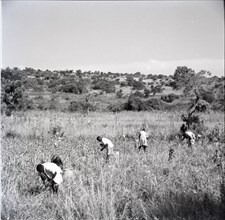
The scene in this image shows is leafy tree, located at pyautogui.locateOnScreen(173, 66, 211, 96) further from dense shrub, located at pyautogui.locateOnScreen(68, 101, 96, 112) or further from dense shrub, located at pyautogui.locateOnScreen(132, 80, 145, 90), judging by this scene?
dense shrub, located at pyautogui.locateOnScreen(132, 80, 145, 90)

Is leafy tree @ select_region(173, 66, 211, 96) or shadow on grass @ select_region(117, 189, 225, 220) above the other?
leafy tree @ select_region(173, 66, 211, 96)

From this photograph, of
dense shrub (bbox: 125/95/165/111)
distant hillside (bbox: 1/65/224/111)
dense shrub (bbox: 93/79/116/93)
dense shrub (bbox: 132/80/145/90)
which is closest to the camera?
distant hillside (bbox: 1/65/224/111)

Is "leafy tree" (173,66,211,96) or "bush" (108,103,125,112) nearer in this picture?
"leafy tree" (173,66,211,96)

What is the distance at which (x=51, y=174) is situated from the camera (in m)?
6.22

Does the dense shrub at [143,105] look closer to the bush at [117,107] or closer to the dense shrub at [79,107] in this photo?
the bush at [117,107]

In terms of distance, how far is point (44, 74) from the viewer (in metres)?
55.3

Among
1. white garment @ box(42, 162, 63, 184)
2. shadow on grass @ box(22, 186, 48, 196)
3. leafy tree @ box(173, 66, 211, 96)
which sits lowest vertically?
shadow on grass @ box(22, 186, 48, 196)

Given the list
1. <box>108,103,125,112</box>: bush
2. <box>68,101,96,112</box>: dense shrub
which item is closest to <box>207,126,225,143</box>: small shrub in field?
<box>68,101,96,112</box>: dense shrub

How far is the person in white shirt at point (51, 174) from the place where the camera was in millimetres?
Result: 6074

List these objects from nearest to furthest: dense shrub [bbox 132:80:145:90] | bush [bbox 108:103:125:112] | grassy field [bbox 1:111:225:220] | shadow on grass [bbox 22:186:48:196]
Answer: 1. grassy field [bbox 1:111:225:220]
2. shadow on grass [bbox 22:186:48:196]
3. bush [bbox 108:103:125:112]
4. dense shrub [bbox 132:80:145:90]

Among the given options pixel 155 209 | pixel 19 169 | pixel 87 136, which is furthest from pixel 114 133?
pixel 155 209

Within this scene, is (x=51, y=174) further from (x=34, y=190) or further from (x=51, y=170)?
(x=34, y=190)

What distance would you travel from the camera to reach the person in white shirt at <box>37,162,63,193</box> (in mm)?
6074

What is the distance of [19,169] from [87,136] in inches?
272
